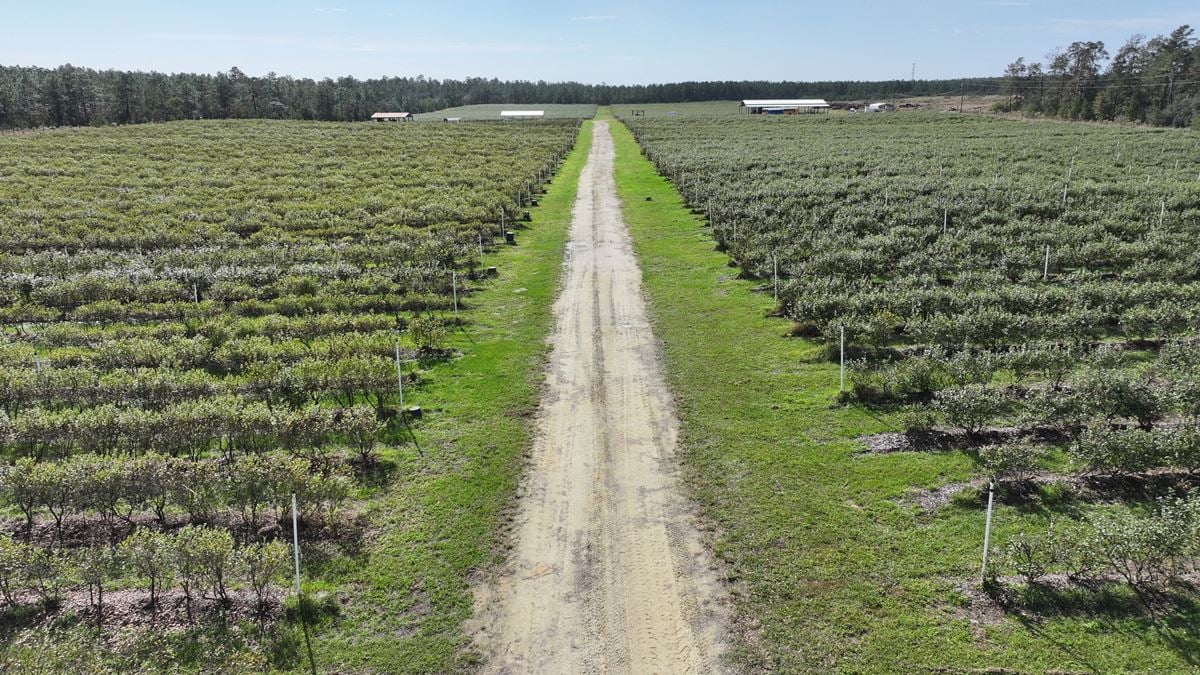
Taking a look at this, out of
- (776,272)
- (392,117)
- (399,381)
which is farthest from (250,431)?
(392,117)

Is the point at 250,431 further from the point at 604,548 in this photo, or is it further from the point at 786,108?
the point at 786,108

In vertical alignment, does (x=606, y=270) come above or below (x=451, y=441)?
above

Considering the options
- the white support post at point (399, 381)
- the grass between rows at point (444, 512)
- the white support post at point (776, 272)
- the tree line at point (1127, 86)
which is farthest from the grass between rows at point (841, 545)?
the tree line at point (1127, 86)

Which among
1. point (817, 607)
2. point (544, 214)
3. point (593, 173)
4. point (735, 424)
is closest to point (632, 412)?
point (735, 424)

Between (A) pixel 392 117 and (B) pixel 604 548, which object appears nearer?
(B) pixel 604 548

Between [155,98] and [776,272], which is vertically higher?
[155,98]

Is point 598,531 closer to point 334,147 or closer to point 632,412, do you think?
point 632,412

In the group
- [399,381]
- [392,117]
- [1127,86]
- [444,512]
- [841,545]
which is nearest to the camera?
[841,545]
